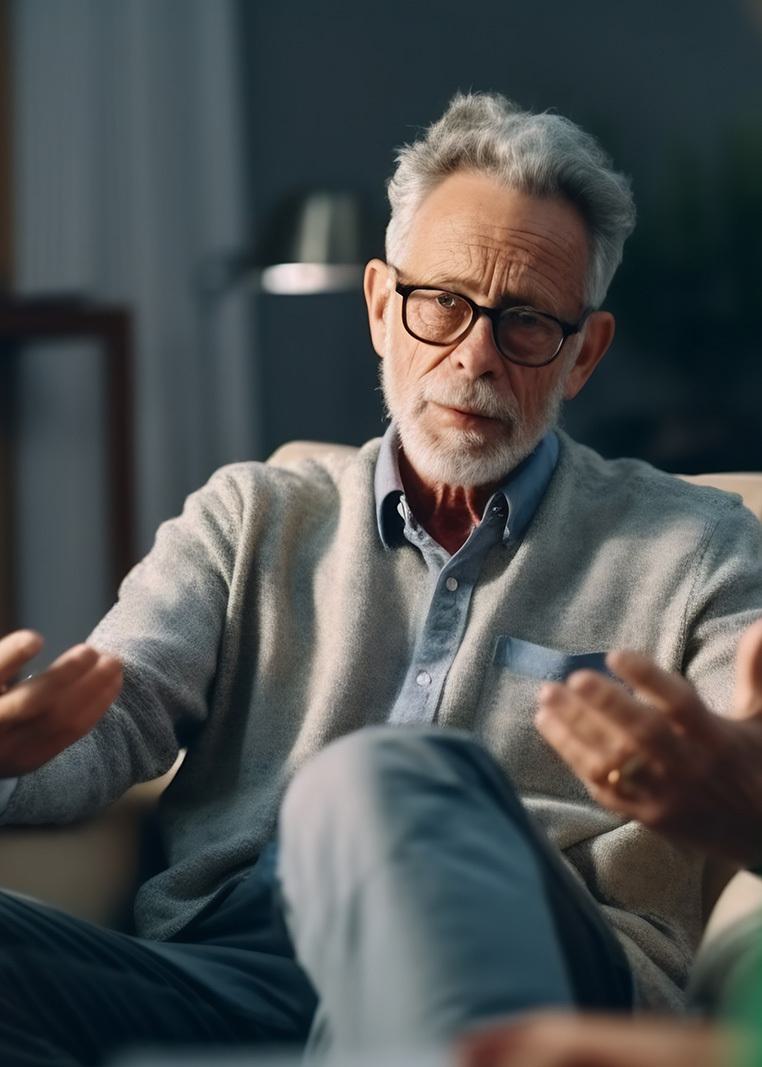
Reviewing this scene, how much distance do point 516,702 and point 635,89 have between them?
266 centimetres

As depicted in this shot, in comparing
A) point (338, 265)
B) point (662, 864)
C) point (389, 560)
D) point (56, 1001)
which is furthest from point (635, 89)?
point (56, 1001)

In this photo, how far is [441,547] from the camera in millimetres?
1623

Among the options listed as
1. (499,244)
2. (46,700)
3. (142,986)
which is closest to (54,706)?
(46,700)

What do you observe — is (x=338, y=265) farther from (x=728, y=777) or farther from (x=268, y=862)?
(x=728, y=777)

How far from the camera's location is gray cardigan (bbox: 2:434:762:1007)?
147cm

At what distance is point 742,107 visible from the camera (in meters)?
3.69

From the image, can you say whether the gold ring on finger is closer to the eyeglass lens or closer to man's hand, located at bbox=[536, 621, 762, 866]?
man's hand, located at bbox=[536, 621, 762, 866]

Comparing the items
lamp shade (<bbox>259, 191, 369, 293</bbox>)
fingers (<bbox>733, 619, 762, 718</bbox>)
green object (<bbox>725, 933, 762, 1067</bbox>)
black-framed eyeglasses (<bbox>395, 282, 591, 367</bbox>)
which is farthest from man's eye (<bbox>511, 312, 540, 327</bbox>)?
lamp shade (<bbox>259, 191, 369, 293</bbox>)

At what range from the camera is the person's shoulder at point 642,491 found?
1618 mm

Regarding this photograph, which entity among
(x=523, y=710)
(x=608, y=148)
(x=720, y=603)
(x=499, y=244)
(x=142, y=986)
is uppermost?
(x=608, y=148)

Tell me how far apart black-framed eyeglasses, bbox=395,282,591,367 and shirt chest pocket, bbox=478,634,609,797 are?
34 centimetres

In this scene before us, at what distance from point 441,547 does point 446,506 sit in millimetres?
84

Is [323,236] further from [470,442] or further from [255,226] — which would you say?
[470,442]

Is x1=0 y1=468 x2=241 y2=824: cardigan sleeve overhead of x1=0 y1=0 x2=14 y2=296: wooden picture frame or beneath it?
beneath
